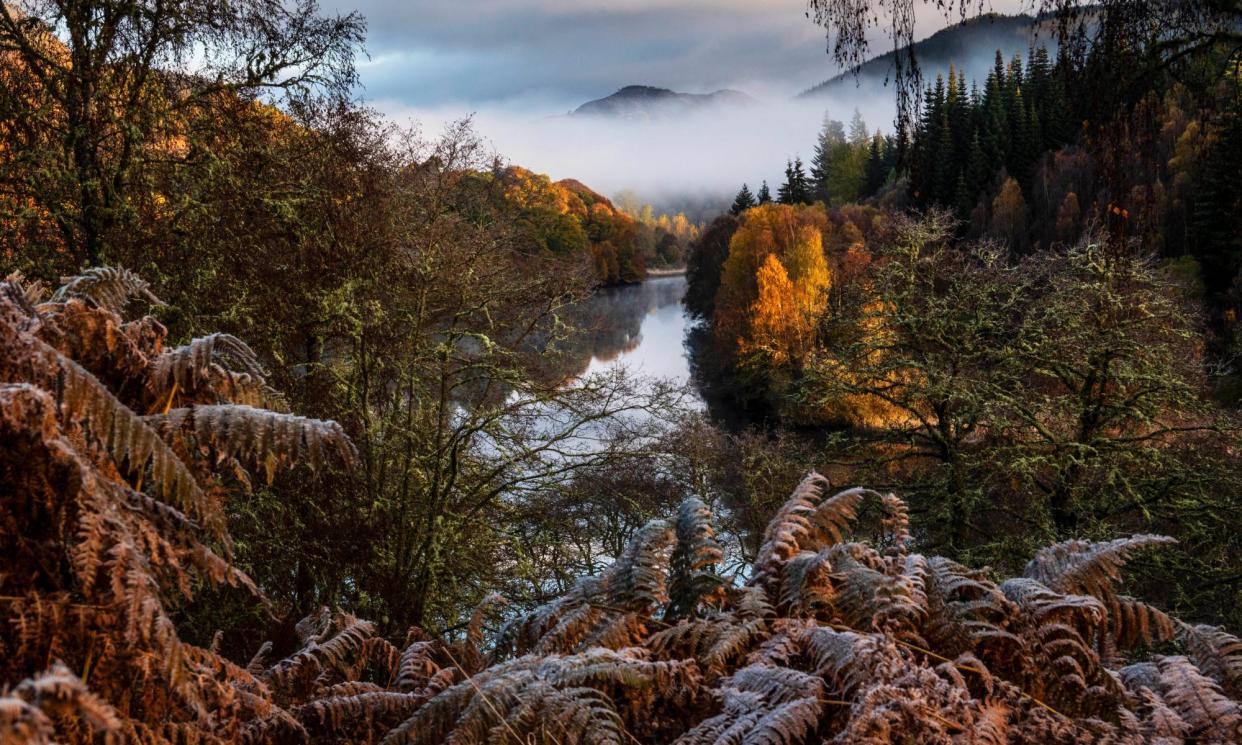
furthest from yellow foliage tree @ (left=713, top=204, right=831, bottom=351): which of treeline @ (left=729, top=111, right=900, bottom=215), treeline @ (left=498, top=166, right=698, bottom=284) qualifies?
treeline @ (left=729, top=111, right=900, bottom=215)

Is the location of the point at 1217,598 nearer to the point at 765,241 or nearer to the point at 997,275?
the point at 997,275

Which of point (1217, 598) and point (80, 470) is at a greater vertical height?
point (80, 470)

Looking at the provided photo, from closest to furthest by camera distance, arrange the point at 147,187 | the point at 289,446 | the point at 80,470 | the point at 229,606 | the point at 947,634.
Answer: the point at 80,470
the point at 289,446
the point at 947,634
the point at 229,606
the point at 147,187

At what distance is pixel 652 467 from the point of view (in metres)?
14.2

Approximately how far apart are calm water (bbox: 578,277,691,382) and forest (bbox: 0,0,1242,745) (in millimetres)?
10569

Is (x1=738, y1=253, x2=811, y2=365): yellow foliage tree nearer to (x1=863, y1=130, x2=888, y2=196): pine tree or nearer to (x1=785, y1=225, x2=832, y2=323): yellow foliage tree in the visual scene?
(x1=785, y1=225, x2=832, y2=323): yellow foliage tree

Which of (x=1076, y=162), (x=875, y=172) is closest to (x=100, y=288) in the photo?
(x=1076, y=162)

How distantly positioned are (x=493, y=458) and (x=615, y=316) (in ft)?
123

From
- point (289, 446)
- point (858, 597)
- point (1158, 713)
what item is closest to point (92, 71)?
point (289, 446)

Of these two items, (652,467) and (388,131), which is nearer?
(652,467)

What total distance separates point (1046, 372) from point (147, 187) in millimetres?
13577

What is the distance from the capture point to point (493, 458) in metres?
13.1

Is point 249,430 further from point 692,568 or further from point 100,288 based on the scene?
point 692,568

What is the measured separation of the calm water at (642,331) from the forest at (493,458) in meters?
10.6
